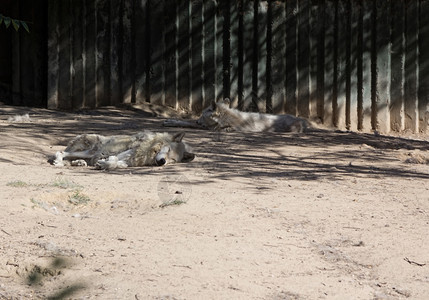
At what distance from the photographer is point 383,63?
11664mm

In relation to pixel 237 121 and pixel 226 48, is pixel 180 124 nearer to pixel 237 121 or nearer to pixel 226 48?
pixel 237 121

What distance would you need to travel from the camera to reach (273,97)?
38.8 feet

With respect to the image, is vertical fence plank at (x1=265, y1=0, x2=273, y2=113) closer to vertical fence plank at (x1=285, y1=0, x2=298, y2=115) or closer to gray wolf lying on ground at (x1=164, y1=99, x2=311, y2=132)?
vertical fence plank at (x1=285, y1=0, x2=298, y2=115)

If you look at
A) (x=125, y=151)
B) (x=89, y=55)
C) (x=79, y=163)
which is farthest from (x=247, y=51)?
(x=79, y=163)

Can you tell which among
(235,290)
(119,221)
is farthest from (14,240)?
(235,290)

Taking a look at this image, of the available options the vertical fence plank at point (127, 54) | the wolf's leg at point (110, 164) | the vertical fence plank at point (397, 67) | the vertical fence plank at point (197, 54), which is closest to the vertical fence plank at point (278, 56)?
the vertical fence plank at point (197, 54)

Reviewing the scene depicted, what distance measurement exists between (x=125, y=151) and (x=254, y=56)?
183 inches

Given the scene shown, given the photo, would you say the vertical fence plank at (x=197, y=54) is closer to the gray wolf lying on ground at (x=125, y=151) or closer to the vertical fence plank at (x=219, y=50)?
the vertical fence plank at (x=219, y=50)

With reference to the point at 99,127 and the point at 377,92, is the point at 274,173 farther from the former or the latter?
the point at 377,92

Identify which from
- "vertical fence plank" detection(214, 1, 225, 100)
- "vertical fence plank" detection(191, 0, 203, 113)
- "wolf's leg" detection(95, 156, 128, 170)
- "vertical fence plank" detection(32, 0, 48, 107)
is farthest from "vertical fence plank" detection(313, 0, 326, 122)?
"wolf's leg" detection(95, 156, 128, 170)

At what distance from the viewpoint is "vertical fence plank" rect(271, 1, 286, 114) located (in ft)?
38.4

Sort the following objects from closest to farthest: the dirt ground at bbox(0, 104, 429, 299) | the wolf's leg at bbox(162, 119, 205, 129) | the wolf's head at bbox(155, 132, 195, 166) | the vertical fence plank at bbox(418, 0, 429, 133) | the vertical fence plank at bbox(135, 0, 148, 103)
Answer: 1. the dirt ground at bbox(0, 104, 429, 299)
2. the wolf's head at bbox(155, 132, 195, 166)
3. the wolf's leg at bbox(162, 119, 205, 129)
4. the vertical fence plank at bbox(418, 0, 429, 133)
5. the vertical fence plank at bbox(135, 0, 148, 103)

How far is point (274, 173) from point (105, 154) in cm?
169

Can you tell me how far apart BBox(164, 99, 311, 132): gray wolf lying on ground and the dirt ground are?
2007 mm
